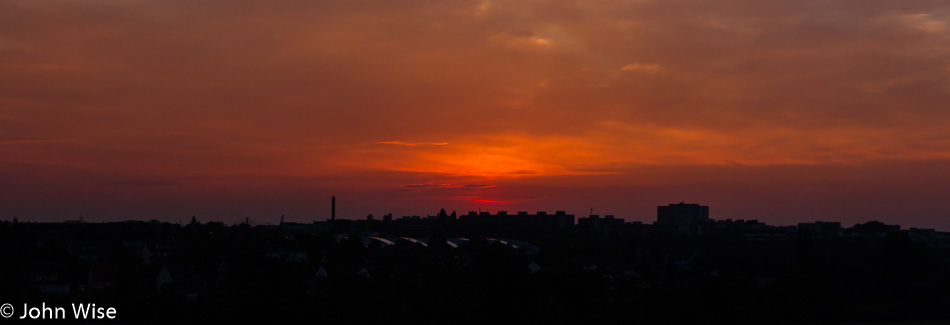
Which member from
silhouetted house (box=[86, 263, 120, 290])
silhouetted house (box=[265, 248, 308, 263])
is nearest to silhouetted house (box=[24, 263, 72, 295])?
silhouetted house (box=[86, 263, 120, 290])

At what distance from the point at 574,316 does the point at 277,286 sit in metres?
16.9

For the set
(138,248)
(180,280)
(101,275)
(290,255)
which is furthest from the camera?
(138,248)

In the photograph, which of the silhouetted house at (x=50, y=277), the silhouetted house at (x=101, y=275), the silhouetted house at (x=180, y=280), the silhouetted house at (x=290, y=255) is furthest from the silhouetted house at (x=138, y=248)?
the silhouetted house at (x=101, y=275)

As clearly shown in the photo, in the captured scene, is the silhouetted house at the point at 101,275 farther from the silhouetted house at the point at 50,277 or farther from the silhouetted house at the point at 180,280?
the silhouetted house at the point at 180,280

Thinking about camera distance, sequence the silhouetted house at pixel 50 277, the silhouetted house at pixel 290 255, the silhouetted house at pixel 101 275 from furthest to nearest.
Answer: the silhouetted house at pixel 290 255 < the silhouetted house at pixel 101 275 < the silhouetted house at pixel 50 277

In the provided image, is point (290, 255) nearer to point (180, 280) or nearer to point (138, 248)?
point (138, 248)

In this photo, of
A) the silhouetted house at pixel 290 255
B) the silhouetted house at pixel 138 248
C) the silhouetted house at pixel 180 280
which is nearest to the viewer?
the silhouetted house at pixel 180 280

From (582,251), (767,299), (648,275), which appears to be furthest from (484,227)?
(767,299)

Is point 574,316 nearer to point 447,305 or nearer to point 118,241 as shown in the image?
point 447,305

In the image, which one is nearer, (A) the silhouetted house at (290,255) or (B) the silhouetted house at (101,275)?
(B) the silhouetted house at (101,275)

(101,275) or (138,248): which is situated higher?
(138,248)

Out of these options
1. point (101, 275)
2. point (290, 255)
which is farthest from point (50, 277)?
point (290, 255)

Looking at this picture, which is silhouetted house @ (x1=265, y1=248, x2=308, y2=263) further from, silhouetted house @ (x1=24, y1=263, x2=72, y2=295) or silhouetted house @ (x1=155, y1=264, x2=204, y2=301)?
silhouetted house @ (x1=24, y1=263, x2=72, y2=295)

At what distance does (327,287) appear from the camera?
191ft
